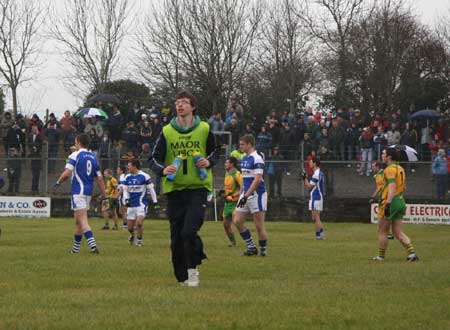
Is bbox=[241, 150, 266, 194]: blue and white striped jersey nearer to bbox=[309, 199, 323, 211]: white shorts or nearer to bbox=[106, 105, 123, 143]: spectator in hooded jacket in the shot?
bbox=[309, 199, 323, 211]: white shorts

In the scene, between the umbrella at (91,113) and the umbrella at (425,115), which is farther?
the umbrella at (91,113)

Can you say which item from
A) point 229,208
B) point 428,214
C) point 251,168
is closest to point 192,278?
point 251,168

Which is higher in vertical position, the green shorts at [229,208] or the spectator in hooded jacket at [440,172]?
the spectator in hooded jacket at [440,172]

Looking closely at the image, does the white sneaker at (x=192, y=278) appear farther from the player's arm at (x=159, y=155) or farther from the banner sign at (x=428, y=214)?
the banner sign at (x=428, y=214)

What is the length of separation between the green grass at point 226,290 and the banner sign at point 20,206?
54.4 feet

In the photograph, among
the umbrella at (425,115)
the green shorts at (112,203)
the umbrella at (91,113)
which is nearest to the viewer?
the green shorts at (112,203)

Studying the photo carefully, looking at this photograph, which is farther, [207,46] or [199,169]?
[207,46]

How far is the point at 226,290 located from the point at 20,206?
26.7 metres

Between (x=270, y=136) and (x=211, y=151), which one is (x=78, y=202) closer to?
(x=211, y=151)

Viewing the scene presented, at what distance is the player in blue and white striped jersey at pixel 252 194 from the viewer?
57.7 ft

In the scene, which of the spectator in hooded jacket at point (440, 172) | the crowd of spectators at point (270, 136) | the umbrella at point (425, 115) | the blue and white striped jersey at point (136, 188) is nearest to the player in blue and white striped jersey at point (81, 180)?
the blue and white striped jersey at point (136, 188)

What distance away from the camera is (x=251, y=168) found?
17781 millimetres

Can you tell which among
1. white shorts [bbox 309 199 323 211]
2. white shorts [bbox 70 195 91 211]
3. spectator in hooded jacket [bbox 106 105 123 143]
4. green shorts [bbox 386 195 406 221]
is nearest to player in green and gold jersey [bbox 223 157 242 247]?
white shorts [bbox 70 195 91 211]

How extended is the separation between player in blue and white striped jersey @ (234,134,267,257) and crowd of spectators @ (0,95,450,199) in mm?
15097
